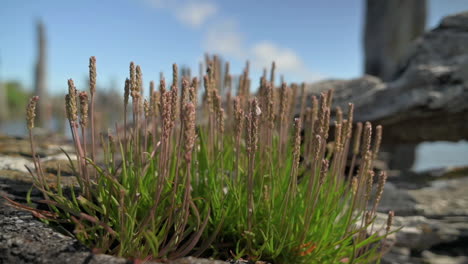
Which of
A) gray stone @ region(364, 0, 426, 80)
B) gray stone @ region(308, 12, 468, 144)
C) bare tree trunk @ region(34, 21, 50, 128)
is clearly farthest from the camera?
bare tree trunk @ region(34, 21, 50, 128)

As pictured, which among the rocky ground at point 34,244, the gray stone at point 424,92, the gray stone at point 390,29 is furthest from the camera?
the gray stone at point 390,29

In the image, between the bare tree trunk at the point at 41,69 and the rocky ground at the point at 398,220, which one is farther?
the bare tree trunk at the point at 41,69

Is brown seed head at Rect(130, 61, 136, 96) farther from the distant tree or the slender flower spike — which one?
the distant tree

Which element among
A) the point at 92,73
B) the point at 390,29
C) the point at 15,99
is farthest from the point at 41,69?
the point at 15,99

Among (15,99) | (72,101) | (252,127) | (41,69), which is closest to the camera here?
(252,127)

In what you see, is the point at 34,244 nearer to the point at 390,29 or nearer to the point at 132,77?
the point at 132,77


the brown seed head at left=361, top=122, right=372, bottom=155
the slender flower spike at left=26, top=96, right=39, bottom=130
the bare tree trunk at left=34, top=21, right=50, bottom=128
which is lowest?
the brown seed head at left=361, top=122, right=372, bottom=155

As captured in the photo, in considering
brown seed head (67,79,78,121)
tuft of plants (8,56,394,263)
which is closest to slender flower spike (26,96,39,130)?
tuft of plants (8,56,394,263)

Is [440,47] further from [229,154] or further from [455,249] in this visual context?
[229,154]

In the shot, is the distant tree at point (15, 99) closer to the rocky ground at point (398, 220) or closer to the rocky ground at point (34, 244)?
the rocky ground at point (398, 220)

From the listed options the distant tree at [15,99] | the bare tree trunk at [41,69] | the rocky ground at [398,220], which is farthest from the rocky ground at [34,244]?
the distant tree at [15,99]

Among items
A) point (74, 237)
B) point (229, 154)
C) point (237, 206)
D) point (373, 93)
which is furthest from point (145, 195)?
point (373, 93)
